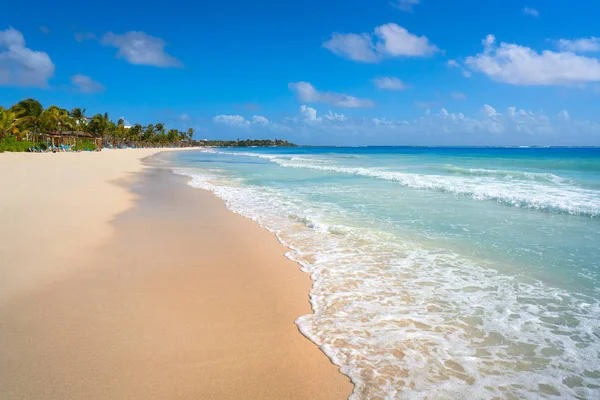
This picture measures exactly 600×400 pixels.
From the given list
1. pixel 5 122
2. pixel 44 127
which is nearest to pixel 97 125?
pixel 44 127

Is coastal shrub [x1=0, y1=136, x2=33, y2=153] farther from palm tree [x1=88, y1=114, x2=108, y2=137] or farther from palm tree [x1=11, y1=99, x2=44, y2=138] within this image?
palm tree [x1=88, y1=114, x2=108, y2=137]

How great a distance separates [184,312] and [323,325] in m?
1.60

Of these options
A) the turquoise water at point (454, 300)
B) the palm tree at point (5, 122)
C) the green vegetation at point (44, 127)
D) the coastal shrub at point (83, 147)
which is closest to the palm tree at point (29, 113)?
the green vegetation at point (44, 127)

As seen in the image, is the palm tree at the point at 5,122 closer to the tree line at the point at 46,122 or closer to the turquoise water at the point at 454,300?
the tree line at the point at 46,122

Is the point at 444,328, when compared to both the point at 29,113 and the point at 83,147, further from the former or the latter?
the point at 83,147

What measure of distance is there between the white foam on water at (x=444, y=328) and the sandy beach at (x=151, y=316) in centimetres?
38

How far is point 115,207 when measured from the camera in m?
10.4

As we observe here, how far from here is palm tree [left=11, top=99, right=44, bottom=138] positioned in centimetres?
4944

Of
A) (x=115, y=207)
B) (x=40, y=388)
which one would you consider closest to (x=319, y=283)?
(x=40, y=388)

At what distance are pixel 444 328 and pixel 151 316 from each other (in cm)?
323

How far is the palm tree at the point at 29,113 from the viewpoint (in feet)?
162

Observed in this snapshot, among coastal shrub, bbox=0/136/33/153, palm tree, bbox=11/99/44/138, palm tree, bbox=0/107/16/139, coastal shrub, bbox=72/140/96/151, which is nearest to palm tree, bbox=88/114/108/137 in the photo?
coastal shrub, bbox=72/140/96/151

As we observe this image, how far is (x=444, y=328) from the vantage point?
3918mm

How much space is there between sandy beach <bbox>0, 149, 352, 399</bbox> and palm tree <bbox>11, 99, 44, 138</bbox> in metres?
53.6
